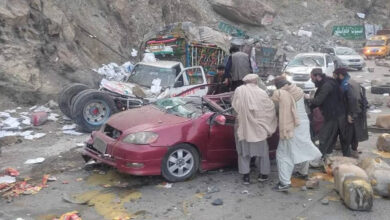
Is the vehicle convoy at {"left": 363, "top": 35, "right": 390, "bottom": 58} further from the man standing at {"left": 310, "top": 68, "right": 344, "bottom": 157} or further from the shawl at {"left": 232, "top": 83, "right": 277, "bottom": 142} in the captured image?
the shawl at {"left": 232, "top": 83, "right": 277, "bottom": 142}

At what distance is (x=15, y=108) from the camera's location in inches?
499

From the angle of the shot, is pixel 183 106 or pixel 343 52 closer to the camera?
pixel 183 106

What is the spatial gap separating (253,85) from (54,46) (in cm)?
1011

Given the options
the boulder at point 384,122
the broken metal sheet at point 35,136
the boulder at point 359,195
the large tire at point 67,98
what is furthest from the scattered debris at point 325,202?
the large tire at point 67,98

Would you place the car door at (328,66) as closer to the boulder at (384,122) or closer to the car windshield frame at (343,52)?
the boulder at (384,122)

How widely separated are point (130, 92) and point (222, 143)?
421 centimetres

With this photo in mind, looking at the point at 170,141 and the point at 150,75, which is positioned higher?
the point at 150,75

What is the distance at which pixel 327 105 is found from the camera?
7652mm

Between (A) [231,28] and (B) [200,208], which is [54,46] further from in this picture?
(A) [231,28]

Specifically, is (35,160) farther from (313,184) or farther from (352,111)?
(352,111)

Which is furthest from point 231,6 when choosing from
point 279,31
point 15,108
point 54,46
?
point 15,108

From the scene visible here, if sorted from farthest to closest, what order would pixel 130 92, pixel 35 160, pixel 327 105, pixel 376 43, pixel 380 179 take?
pixel 376 43
pixel 130 92
pixel 35 160
pixel 327 105
pixel 380 179

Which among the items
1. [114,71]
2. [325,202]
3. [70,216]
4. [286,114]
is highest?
[114,71]

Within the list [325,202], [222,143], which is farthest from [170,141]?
[325,202]
